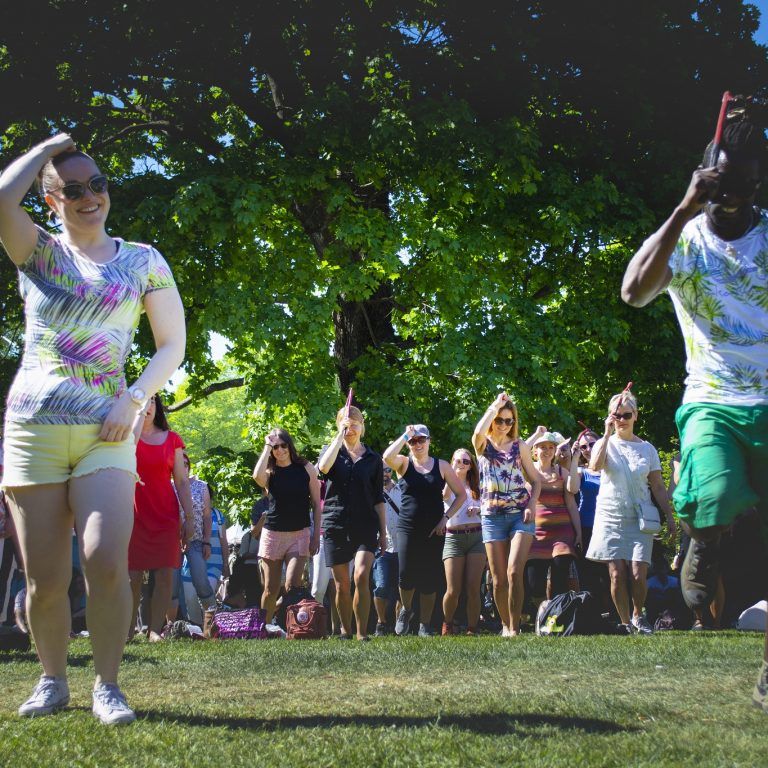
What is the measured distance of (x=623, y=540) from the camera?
10.8 metres

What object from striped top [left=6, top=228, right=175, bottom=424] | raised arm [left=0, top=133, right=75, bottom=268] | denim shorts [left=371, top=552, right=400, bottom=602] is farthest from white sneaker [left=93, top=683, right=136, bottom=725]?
denim shorts [left=371, top=552, right=400, bottom=602]

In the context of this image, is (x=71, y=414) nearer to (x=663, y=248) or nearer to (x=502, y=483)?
(x=663, y=248)

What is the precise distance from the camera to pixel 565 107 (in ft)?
63.3

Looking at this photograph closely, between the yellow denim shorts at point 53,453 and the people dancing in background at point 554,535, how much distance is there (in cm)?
775

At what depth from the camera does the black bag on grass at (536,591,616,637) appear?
10117 mm

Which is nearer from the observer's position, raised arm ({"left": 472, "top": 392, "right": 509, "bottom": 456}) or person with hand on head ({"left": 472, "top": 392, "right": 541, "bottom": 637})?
person with hand on head ({"left": 472, "top": 392, "right": 541, "bottom": 637})

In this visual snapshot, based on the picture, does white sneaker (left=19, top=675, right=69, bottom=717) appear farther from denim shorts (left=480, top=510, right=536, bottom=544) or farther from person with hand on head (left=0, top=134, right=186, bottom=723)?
denim shorts (left=480, top=510, right=536, bottom=544)

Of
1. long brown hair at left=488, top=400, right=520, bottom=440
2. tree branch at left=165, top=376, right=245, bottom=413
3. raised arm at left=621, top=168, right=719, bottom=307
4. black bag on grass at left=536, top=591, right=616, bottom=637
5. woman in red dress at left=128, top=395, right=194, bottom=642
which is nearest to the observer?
raised arm at left=621, top=168, right=719, bottom=307

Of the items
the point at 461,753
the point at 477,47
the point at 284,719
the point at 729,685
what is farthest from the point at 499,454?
the point at 477,47

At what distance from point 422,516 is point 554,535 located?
1.49 m

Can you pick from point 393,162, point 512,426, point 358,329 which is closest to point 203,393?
point 358,329

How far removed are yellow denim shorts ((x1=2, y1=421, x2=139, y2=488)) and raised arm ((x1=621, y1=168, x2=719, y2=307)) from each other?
2.17 meters

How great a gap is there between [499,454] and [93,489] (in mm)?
6692

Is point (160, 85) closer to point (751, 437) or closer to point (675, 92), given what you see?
point (675, 92)
